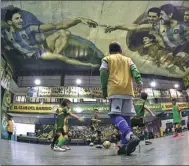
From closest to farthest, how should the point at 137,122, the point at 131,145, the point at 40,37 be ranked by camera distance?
the point at 131,145 < the point at 137,122 < the point at 40,37

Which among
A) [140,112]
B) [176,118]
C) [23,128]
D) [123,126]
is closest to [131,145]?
[123,126]

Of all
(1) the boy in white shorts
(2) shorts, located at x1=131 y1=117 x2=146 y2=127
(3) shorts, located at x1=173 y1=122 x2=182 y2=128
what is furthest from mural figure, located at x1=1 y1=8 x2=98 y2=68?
(3) shorts, located at x1=173 y1=122 x2=182 y2=128

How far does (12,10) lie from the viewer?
96 cm

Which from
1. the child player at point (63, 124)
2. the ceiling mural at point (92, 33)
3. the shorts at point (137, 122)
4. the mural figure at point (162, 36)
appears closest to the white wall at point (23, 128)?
the child player at point (63, 124)

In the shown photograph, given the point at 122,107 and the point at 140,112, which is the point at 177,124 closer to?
the point at 140,112

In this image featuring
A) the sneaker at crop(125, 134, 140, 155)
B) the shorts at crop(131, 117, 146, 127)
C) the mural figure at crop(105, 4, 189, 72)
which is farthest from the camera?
the mural figure at crop(105, 4, 189, 72)

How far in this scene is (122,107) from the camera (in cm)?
80

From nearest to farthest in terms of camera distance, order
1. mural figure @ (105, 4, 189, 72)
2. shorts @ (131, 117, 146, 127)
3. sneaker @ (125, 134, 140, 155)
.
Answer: sneaker @ (125, 134, 140, 155) → shorts @ (131, 117, 146, 127) → mural figure @ (105, 4, 189, 72)

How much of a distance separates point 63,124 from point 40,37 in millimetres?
340

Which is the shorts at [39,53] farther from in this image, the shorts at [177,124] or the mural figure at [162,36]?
the shorts at [177,124]

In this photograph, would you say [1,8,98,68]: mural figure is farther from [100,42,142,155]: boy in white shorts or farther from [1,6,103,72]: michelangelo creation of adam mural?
[100,42,142,155]: boy in white shorts

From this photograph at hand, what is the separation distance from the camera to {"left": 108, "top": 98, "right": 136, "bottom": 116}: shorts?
31.3 inches

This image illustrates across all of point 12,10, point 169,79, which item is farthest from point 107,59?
point 12,10

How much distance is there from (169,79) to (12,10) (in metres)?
0.63
